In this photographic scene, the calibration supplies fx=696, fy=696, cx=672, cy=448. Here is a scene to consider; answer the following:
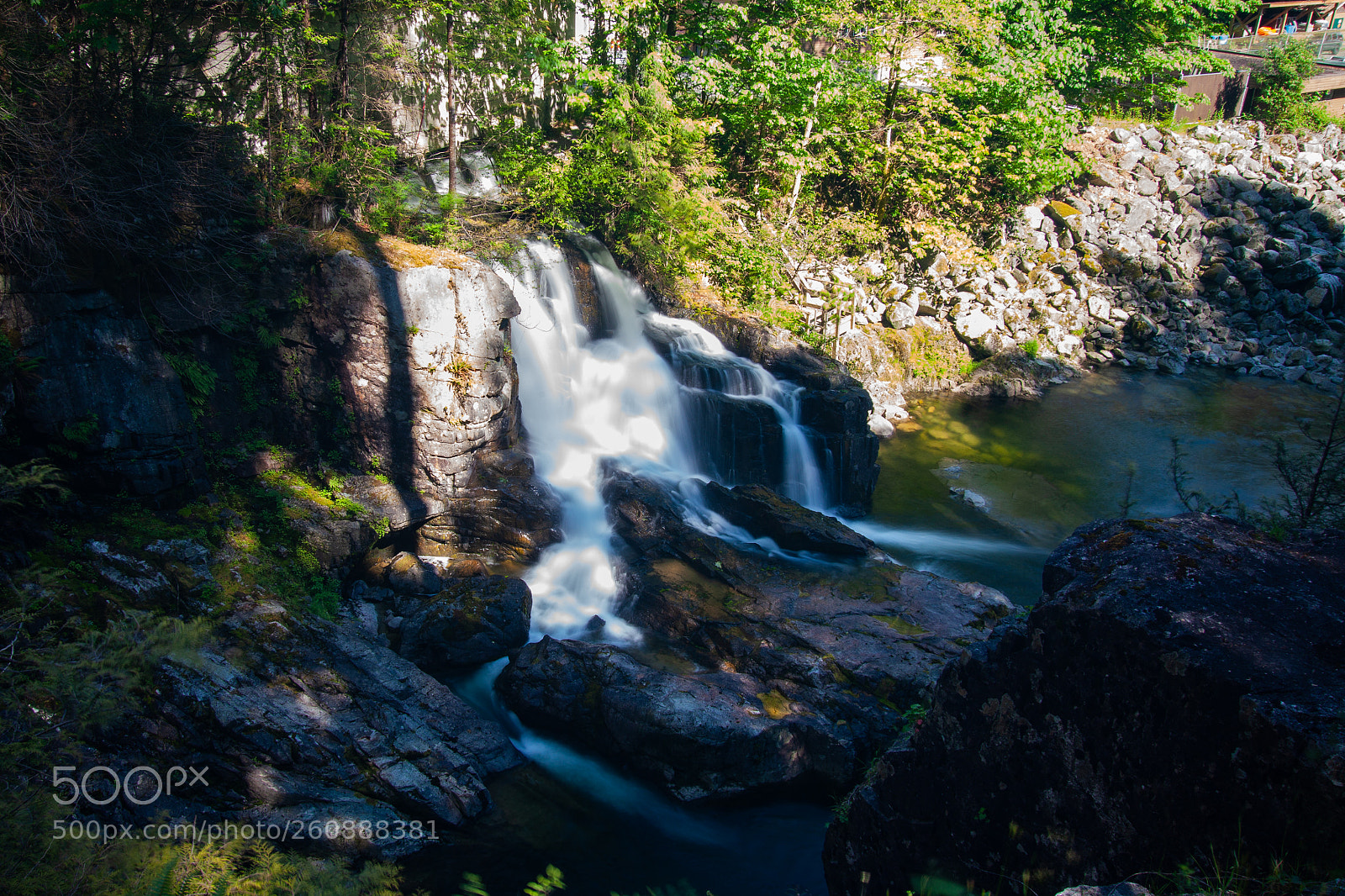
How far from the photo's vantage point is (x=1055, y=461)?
15969mm

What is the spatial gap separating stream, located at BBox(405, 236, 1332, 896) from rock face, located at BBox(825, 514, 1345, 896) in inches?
92.6

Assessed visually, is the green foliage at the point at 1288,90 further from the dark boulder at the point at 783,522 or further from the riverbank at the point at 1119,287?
the dark boulder at the point at 783,522

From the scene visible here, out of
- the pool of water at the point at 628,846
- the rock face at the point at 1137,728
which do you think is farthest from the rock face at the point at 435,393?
the rock face at the point at 1137,728

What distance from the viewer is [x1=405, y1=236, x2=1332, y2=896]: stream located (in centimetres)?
620

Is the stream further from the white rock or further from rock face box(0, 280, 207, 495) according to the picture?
A: rock face box(0, 280, 207, 495)

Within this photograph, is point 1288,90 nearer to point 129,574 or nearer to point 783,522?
point 783,522

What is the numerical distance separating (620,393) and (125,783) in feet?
32.0

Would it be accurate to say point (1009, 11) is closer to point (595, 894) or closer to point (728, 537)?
point (728, 537)

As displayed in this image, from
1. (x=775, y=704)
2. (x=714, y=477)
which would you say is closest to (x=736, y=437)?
(x=714, y=477)

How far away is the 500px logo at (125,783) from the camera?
4098 mm

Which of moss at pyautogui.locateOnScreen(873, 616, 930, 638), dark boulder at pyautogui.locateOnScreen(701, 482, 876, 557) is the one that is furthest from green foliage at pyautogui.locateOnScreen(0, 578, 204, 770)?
dark boulder at pyautogui.locateOnScreen(701, 482, 876, 557)

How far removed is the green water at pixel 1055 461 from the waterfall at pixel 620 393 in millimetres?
2469

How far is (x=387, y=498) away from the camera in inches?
405

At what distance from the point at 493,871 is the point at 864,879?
3.22 m
